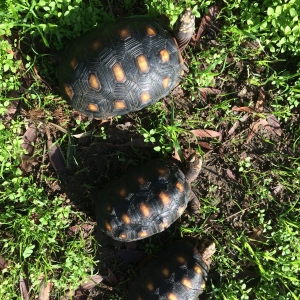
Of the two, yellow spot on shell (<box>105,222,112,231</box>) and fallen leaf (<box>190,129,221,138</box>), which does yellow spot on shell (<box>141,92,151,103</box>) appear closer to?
fallen leaf (<box>190,129,221,138</box>)

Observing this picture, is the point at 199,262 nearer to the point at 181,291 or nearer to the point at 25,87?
the point at 181,291

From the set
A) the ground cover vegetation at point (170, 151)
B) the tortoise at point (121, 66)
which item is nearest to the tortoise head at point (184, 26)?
the tortoise at point (121, 66)

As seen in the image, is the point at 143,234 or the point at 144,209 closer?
the point at 144,209

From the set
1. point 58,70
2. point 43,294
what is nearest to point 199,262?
point 43,294

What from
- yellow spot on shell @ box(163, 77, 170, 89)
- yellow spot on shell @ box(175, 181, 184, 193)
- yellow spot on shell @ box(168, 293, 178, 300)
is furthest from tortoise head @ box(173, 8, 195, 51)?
yellow spot on shell @ box(168, 293, 178, 300)

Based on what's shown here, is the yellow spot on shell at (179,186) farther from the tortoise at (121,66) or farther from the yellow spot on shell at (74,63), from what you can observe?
the yellow spot on shell at (74,63)

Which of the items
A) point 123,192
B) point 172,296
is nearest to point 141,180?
point 123,192

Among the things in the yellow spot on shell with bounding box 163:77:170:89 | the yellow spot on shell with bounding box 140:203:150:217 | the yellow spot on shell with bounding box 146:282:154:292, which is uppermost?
the yellow spot on shell with bounding box 163:77:170:89

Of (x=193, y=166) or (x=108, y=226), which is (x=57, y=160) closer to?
(x=108, y=226)
